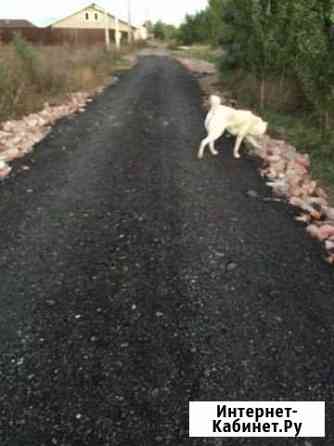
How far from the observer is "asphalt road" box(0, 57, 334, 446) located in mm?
2244

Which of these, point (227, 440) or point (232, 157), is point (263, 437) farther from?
point (232, 157)

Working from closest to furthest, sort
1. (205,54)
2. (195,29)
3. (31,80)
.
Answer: (31,80)
(205,54)
(195,29)

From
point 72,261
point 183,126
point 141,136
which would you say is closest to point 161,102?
point 183,126

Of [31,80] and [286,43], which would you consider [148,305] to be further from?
→ [31,80]

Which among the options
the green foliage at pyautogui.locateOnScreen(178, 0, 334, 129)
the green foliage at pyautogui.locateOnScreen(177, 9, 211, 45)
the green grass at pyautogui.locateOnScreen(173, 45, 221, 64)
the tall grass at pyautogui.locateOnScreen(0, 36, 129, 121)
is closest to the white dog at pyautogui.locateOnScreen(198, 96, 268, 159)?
the green foliage at pyautogui.locateOnScreen(178, 0, 334, 129)

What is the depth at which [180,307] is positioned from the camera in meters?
3.04

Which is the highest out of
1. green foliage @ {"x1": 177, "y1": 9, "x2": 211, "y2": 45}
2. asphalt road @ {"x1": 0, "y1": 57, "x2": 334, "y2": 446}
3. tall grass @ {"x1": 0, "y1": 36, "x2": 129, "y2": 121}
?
green foliage @ {"x1": 177, "y1": 9, "x2": 211, "y2": 45}

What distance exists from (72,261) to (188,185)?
2.41 metres

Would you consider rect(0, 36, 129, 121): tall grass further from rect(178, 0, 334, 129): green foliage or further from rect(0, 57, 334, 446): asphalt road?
rect(178, 0, 334, 129): green foliage

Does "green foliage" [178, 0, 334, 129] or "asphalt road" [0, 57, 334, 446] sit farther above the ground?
"green foliage" [178, 0, 334, 129]

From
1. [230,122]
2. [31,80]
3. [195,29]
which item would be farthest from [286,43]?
[195,29]

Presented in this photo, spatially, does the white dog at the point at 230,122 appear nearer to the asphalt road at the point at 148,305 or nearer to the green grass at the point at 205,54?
the asphalt road at the point at 148,305

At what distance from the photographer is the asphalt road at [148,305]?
7.36 ft

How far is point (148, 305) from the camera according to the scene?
121 inches
